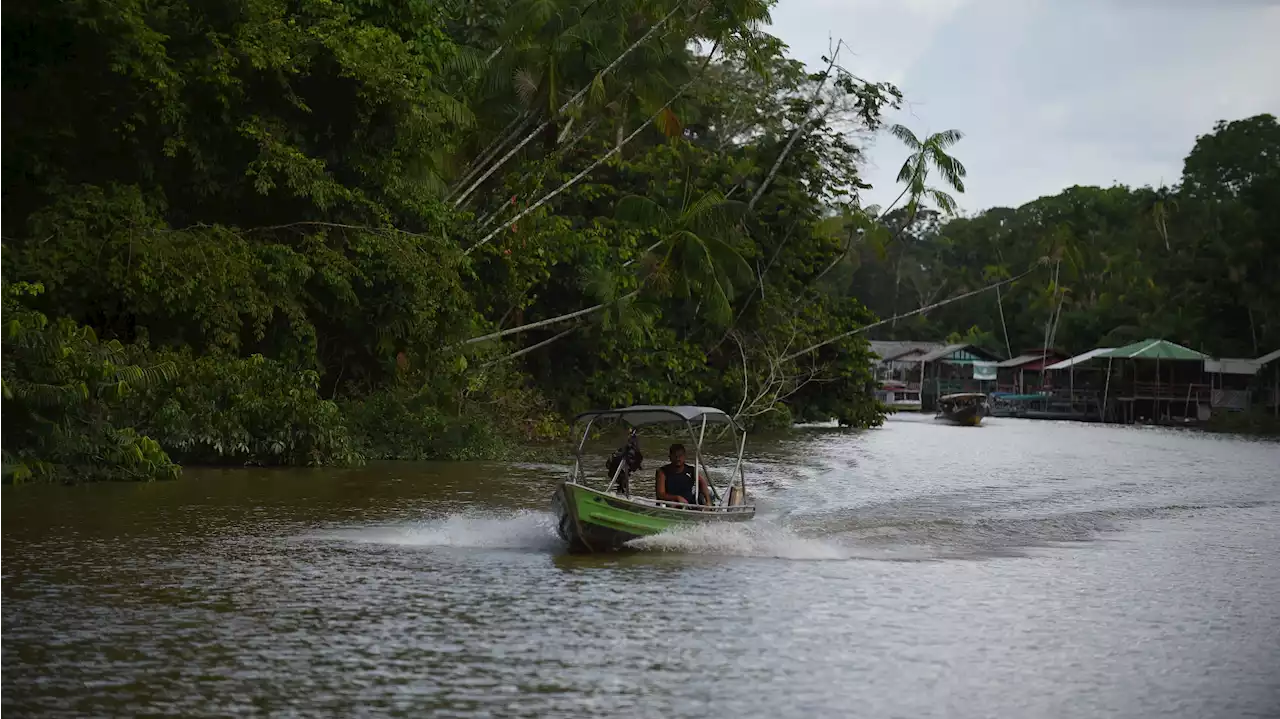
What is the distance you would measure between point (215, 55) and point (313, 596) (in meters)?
13.0

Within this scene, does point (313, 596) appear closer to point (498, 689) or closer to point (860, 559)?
point (498, 689)

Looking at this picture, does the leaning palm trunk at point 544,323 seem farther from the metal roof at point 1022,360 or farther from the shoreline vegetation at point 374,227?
the metal roof at point 1022,360

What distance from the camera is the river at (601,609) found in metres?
9.27

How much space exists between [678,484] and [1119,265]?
71.5 meters

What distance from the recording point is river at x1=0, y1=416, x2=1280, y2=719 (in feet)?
30.4

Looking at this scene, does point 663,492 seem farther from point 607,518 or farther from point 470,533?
point 470,533

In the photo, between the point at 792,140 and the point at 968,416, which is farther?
the point at 968,416

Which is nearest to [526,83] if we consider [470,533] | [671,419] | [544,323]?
[544,323]

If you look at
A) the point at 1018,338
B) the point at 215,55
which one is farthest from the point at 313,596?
the point at 1018,338

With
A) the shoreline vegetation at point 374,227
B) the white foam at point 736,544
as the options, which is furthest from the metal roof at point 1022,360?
the white foam at point 736,544

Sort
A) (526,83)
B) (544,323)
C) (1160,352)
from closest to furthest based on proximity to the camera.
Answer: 1. (526,83)
2. (544,323)
3. (1160,352)

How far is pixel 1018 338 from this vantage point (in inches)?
3730

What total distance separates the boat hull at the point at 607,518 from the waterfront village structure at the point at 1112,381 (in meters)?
43.0

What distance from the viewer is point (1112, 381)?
7362 centimetres
